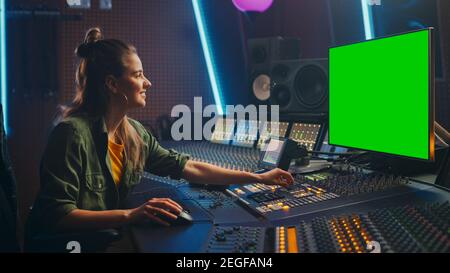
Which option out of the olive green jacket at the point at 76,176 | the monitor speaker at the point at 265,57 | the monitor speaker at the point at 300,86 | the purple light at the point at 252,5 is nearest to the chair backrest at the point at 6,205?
the olive green jacket at the point at 76,176

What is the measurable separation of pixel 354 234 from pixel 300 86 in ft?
4.82

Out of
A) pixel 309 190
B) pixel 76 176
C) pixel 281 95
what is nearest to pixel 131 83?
pixel 76 176

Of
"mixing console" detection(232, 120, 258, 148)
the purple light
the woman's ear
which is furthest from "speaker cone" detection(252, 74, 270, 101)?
the woman's ear

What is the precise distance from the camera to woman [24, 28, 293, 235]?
1214mm

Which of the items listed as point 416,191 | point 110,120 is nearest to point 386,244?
point 416,191

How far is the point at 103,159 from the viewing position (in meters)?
1.43

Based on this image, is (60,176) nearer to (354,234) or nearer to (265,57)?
(354,234)

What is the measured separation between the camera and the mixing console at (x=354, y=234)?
2.79 ft

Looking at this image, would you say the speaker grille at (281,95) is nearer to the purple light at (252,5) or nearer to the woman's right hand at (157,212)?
the purple light at (252,5)

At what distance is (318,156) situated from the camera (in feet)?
6.45

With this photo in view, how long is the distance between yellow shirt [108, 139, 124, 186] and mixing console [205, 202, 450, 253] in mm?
613

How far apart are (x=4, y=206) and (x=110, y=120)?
45 centimetres

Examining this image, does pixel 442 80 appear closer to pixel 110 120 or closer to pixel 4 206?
pixel 110 120

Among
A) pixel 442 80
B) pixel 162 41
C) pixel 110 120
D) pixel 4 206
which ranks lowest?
pixel 4 206
